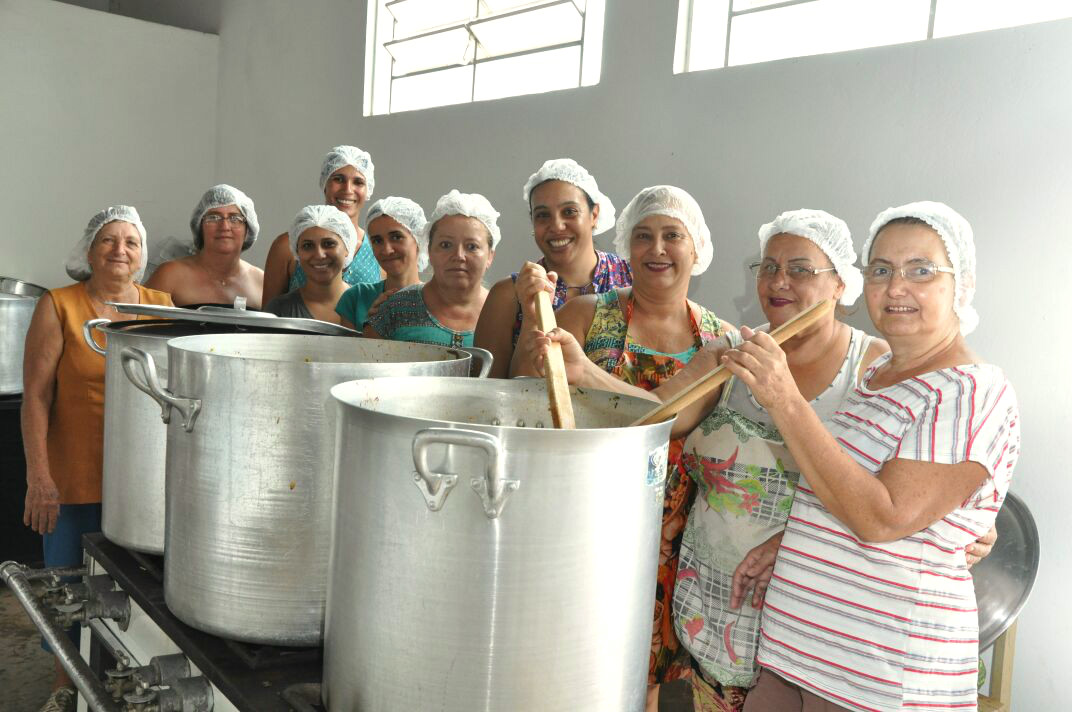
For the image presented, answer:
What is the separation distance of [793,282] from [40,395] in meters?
2.01

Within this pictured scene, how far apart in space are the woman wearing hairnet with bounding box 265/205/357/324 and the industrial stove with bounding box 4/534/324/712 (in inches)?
58.0

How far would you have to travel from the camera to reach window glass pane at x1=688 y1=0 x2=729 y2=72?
2863 millimetres

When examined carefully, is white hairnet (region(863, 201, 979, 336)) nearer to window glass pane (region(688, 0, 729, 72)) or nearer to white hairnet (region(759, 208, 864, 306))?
white hairnet (region(759, 208, 864, 306))

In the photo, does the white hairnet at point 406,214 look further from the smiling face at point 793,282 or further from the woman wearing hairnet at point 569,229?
the smiling face at point 793,282

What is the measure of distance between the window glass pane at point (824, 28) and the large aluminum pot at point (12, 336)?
8.87ft

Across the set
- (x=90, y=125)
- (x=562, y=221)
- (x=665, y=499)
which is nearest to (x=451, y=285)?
(x=562, y=221)

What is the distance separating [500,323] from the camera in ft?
7.04

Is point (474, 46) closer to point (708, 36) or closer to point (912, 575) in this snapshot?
point (708, 36)

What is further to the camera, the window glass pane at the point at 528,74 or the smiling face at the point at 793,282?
the window glass pane at the point at 528,74

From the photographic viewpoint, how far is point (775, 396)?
116 centimetres

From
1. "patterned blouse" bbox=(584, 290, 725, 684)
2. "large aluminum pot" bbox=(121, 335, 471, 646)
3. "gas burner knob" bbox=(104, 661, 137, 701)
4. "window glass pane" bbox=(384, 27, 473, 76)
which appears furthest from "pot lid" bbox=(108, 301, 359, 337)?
"window glass pane" bbox=(384, 27, 473, 76)

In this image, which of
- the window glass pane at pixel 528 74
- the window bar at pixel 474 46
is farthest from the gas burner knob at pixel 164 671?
the window bar at pixel 474 46

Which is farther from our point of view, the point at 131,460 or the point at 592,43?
the point at 592,43

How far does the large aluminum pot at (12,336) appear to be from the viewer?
10.2 feet
